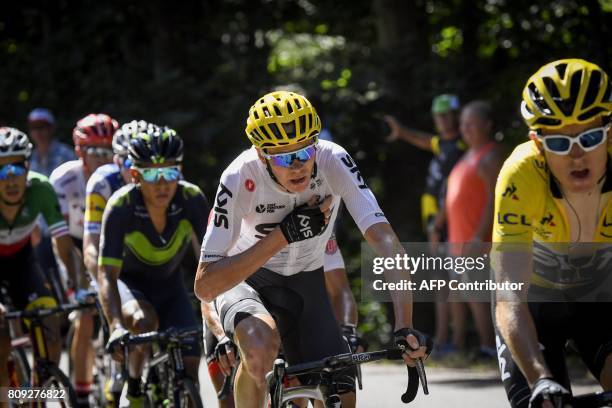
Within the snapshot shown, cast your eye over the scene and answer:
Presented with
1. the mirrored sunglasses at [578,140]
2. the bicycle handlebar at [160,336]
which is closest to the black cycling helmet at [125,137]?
the bicycle handlebar at [160,336]

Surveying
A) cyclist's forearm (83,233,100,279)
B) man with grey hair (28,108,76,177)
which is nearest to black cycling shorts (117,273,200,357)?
cyclist's forearm (83,233,100,279)

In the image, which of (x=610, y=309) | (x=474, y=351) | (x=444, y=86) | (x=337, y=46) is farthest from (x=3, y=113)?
(x=610, y=309)

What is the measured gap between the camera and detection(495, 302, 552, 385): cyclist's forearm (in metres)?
4.52

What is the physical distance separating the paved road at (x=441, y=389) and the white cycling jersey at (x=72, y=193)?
1838mm

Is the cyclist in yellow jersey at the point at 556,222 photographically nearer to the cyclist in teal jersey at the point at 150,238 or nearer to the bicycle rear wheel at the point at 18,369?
the cyclist in teal jersey at the point at 150,238

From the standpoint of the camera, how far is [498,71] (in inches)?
480

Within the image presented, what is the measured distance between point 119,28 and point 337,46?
104 inches

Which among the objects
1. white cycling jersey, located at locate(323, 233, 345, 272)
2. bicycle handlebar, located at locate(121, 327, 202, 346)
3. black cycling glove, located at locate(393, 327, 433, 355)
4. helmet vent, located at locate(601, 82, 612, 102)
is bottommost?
bicycle handlebar, located at locate(121, 327, 202, 346)

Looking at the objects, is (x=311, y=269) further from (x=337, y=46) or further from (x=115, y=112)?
(x=337, y=46)

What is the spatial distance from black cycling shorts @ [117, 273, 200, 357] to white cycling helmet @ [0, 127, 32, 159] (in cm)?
142

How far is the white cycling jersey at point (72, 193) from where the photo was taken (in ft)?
33.0

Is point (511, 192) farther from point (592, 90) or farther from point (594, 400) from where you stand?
point (594, 400)

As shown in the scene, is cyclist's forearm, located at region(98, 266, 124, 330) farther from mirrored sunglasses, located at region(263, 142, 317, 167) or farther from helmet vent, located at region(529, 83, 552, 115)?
helmet vent, located at region(529, 83, 552, 115)

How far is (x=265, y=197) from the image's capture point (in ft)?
19.4
